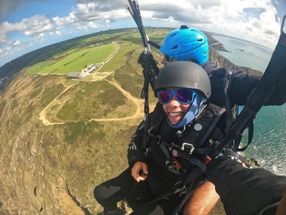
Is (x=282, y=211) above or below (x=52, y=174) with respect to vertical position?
above

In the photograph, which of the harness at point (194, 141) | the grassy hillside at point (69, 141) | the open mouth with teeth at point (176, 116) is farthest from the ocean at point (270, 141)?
the open mouth with teeth at point (176, 116)

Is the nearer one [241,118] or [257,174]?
[257,174]

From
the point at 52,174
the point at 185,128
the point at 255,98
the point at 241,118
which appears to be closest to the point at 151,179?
the point at 185,128

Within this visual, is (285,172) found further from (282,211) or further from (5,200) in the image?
(282,211)

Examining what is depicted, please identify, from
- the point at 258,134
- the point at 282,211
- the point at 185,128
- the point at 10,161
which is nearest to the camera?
the point at 282,211

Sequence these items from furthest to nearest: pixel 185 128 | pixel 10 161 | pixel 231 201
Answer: pixel 10 161 < pixel 185 128 < pixel 231 201

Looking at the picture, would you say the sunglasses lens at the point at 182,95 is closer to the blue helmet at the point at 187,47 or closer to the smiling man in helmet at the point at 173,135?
the smiling man in helmet at the point at 173,135

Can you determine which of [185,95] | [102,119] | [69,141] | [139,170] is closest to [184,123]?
[185,95]

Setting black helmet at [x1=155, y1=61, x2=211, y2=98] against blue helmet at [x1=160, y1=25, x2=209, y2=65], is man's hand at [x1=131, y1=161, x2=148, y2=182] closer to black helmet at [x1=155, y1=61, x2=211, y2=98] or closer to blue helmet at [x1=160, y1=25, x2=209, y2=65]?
black helmet at [x1=155, y1=61, x2=211, y2=98]
